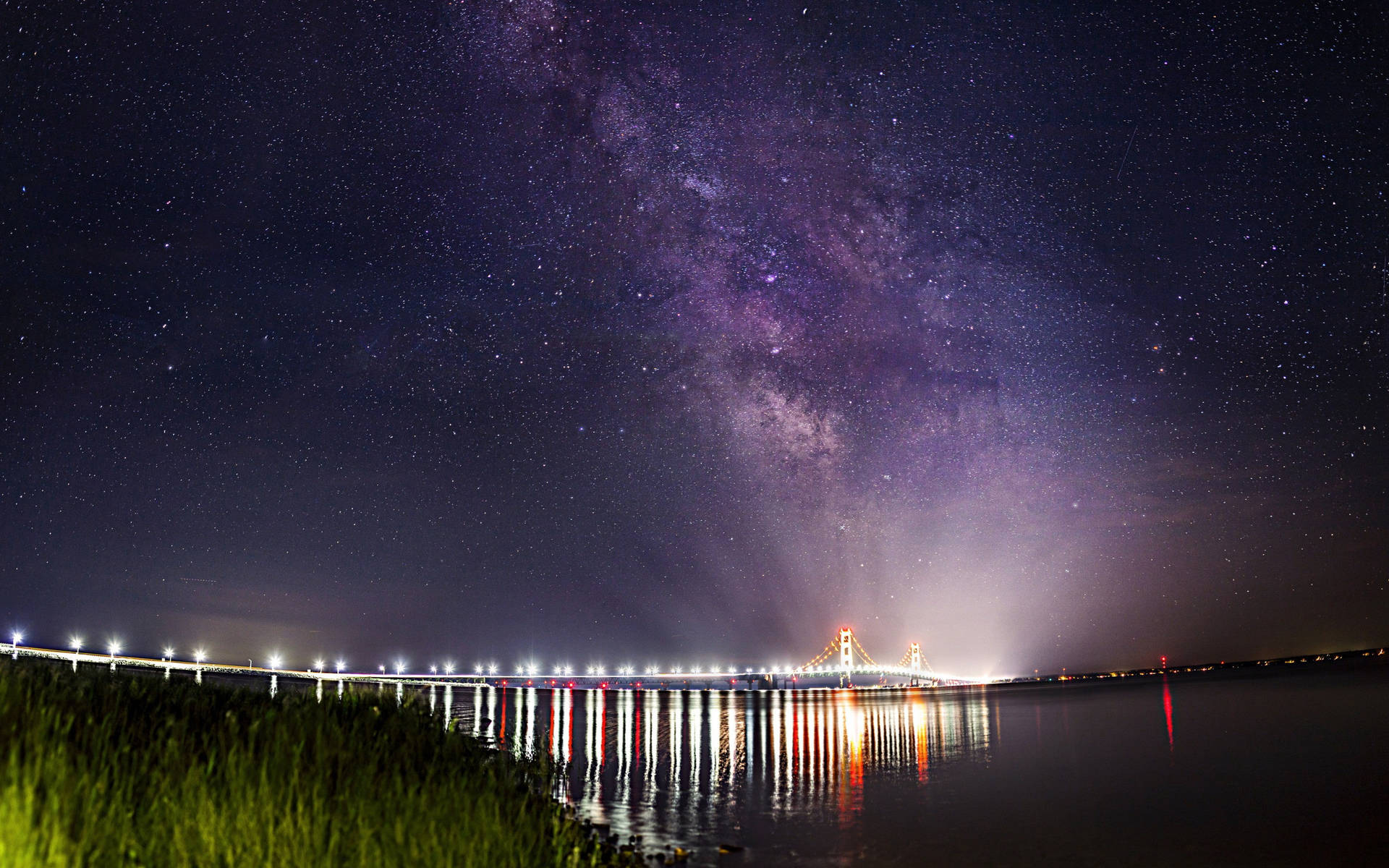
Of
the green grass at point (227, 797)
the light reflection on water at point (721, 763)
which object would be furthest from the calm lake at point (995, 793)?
the green grass at point (227, 797)

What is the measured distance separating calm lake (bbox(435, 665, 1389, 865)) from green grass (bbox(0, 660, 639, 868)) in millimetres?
5693

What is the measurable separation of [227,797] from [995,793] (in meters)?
19.9

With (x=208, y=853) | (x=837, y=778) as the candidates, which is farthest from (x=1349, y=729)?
(x=208, y=853)

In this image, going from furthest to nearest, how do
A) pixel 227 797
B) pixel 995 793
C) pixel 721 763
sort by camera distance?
pixel 721 763, pixel 995 793, pixel 227 797

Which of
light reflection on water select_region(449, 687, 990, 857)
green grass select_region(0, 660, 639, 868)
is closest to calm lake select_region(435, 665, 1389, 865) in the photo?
light reflection on water select_region(449, 687, 990, 857)

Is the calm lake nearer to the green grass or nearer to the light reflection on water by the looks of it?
the light reflection on water

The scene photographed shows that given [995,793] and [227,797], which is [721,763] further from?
[227,797]

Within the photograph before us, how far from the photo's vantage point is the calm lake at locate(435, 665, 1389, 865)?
15.6 meters

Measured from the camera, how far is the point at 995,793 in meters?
22.7

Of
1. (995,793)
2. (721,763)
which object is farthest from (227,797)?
(721,763)

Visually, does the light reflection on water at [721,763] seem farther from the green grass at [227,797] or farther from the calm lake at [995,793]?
the green grass at [227,797]

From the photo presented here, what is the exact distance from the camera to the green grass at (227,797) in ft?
23.2

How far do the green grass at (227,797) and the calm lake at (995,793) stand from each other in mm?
5693

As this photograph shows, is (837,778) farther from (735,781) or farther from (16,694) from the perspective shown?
(16,694)
